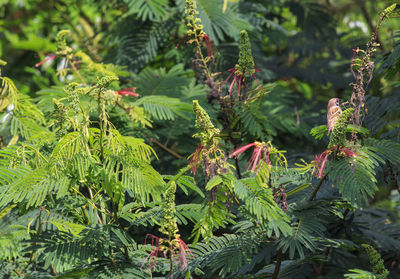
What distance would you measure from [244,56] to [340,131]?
1.52ft

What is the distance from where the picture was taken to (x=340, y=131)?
58.0 inches

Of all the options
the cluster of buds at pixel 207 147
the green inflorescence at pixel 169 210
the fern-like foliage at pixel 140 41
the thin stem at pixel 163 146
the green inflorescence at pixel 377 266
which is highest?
the fern-like foliage at pixel 140 41

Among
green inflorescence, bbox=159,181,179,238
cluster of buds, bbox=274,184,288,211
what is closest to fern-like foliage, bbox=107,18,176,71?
cluster of buds, bbox=274,184,288,211

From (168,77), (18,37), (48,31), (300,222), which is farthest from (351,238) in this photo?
(18,37)

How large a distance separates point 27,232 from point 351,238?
1.47m

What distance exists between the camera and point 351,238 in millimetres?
2277

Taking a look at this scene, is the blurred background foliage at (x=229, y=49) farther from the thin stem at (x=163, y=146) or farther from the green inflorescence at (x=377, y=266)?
the green inflorescence at (x=377, y=266)

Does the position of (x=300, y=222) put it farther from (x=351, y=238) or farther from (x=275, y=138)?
(x=275, y=138)

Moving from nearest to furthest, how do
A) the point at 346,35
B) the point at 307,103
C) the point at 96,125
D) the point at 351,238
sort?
the point at 96,125
the point at 351,238
the point at 307,103
the point at 346,35

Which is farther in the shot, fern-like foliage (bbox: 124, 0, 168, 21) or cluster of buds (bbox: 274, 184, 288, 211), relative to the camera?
fern-like foliage (bbox: 124, 0, 168, 21)

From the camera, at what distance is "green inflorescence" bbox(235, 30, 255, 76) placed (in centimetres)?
171

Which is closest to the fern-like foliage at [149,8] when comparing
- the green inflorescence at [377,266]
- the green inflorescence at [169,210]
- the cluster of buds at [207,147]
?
the cluster of buds at [207,147]

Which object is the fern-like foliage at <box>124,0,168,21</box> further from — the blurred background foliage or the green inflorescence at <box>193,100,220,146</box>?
the green inflorescence at <box>193,100,220,146</box>

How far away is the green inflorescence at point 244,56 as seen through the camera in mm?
1713
